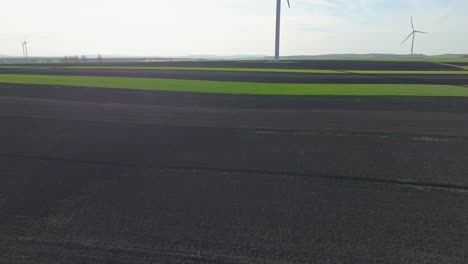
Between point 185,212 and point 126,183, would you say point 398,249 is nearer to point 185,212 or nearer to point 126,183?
point 185,212

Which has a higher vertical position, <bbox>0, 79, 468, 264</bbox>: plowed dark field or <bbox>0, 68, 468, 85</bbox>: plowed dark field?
<bbox>0, 68, 468, 85</bbox>: plowed dark field

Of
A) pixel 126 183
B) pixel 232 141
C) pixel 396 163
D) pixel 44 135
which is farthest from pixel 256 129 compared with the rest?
pixel 44 135

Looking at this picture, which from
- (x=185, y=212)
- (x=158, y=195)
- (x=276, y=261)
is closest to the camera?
(x=276, y=261)

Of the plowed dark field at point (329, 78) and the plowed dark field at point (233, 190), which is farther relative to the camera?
the plowed dark field at point (329, 78)

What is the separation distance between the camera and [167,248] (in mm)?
5242

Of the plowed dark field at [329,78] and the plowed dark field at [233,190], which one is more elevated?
the plowed dark field at [329,78]

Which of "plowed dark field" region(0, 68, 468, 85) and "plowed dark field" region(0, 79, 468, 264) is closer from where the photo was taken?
"plowed dark field" region(0, 79, 468, 264)

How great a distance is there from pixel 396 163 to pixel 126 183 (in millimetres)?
Answer: 7332

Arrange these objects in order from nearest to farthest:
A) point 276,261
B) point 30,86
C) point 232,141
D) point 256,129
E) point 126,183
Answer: point 276,261 < point 126,183 < point 232,141 < point 256,129 < point 30,86

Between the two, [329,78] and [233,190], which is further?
[329,78]

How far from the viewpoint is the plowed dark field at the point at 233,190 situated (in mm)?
5270

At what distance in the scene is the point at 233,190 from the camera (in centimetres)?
737

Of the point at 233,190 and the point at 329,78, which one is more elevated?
the point at 329,78

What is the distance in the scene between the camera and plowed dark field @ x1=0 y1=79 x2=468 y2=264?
17.3ft
